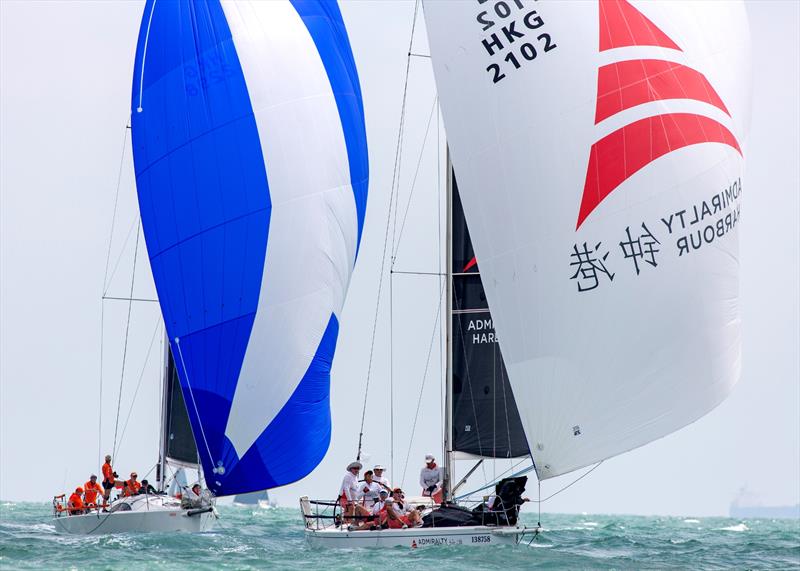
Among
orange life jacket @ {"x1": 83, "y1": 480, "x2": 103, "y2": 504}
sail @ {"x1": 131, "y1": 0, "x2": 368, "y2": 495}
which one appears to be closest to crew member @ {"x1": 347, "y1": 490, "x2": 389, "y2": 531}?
sail @ {"x1": 131, "y1": 0, "x2": 368, "y2": 495}

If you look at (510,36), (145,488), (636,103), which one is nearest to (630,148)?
(636,103)

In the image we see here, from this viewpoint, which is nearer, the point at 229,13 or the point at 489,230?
the point at 489,230

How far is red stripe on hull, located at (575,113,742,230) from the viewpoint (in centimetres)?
1731

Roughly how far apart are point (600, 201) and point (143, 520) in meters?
11.1

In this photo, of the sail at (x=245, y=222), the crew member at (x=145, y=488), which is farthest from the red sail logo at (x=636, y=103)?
the crew member at (x=145, y=488)

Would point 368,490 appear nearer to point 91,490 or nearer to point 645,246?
point 645,246

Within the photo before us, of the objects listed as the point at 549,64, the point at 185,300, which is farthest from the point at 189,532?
the point at 549,64

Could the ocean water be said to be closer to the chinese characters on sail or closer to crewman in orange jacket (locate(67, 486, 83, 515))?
crewman in orange jacket (locate(67, 486, 83, 515))

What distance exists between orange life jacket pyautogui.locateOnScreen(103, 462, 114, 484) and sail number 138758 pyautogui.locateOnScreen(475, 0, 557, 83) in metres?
12.4

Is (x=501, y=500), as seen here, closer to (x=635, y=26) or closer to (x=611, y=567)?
(x=611, y=567)

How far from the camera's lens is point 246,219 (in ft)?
71.4

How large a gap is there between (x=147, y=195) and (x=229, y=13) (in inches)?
133

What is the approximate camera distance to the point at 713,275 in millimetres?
17328

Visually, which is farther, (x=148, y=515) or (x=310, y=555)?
(x=148, y=515)
